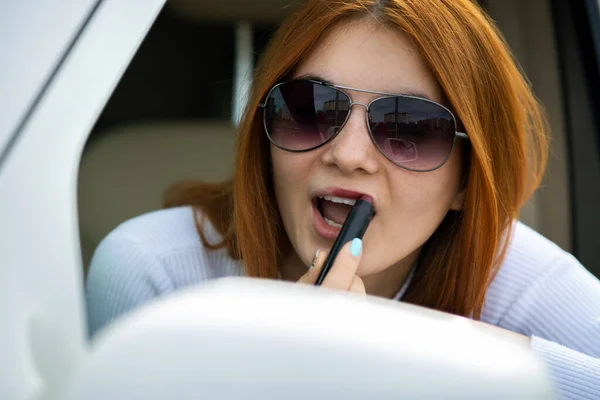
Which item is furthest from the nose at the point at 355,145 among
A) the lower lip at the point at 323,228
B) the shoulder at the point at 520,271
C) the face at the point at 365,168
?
the shoulder at the point at 520,271

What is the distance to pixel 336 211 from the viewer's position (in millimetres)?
1220

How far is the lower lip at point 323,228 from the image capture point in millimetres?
1194

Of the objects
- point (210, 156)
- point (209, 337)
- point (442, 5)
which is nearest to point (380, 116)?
point (442, 5)

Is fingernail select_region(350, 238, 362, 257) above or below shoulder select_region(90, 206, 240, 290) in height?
above

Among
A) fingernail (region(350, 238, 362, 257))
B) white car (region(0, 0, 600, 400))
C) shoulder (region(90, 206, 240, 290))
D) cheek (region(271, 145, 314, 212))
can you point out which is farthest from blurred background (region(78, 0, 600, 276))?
white car (region(0, 0, 600, 400))

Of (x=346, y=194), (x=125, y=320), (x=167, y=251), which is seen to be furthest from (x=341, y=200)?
(x=125, y=320)

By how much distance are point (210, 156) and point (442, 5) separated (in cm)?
121

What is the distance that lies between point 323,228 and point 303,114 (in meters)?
0.21

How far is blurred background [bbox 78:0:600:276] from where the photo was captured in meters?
1.79

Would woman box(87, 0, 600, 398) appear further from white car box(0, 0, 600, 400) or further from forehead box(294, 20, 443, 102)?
white car box(0, 0, 600, 400)

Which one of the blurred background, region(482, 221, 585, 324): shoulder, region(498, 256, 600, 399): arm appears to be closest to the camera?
region(498, 256, 600, 399): arm

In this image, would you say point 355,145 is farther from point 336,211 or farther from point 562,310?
point 562,310

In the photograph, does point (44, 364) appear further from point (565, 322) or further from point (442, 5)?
point (565, 322)

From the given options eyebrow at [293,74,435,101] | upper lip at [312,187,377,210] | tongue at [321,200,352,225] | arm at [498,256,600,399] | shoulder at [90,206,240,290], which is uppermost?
eyebrow at [293,74,435,101]
